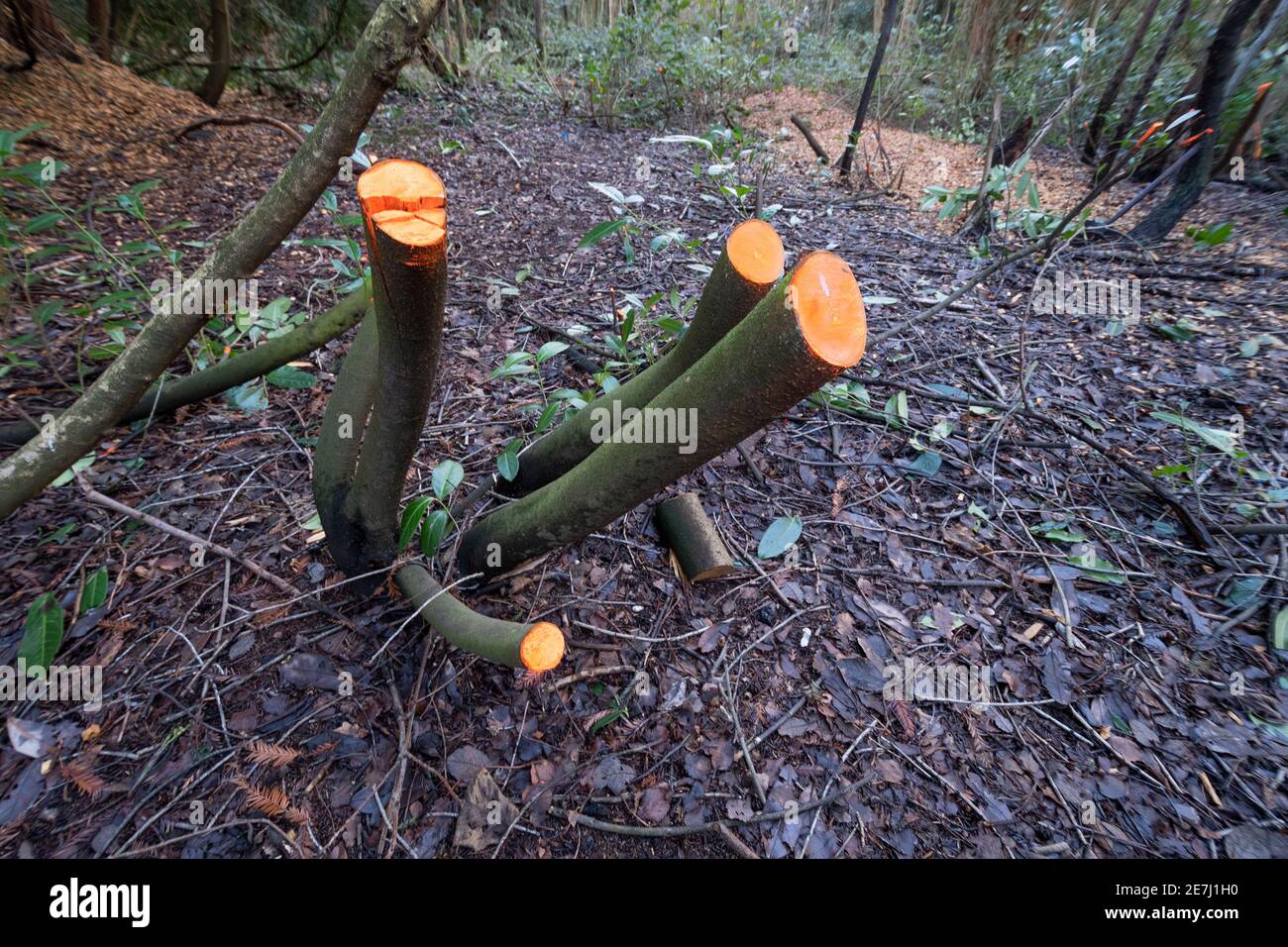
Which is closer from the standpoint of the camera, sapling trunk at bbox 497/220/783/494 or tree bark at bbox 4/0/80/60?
sapling trunk at bbox 497/220/783/494

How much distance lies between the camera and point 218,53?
4770 millimetres

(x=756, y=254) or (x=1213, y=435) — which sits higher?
(x=756, y=254)

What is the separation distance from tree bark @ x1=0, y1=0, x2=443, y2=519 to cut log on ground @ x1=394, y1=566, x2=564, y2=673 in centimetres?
86

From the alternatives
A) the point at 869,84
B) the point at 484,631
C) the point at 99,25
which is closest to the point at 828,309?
the point at 484,631

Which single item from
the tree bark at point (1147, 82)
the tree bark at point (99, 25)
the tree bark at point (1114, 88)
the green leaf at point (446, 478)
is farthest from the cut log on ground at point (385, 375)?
the tree bark at point (1114, 88)

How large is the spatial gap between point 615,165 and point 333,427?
5.21 metres

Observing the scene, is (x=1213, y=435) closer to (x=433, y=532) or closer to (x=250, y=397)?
(x=433, y=532)

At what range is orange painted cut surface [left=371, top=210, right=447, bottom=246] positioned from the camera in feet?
3.03

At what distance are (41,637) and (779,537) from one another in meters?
2.02

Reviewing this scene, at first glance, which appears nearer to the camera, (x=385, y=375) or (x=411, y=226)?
(x=411, y=226)

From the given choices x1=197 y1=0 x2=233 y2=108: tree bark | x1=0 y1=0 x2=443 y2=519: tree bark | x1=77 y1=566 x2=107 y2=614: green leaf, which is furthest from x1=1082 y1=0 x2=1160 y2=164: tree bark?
x1=77 y1=566 x2=107 y2=614: green leaf

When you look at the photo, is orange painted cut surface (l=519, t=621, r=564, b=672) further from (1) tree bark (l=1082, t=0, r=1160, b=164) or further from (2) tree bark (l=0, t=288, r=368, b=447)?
(1) tree bark (l=1082, t=0, r=1160, b=164)
